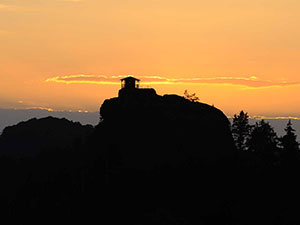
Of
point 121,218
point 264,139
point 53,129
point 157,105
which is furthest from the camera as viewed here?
point 53,129

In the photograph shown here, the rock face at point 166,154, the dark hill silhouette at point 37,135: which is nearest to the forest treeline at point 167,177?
the rock face at point 166,154

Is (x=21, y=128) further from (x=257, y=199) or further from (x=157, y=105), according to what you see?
(x=257, y=199)

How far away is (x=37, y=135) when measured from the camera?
157m

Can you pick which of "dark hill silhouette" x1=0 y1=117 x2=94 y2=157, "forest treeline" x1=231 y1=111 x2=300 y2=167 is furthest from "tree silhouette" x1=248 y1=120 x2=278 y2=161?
"dark hill silhouette" x1=0 y1=117 x2=94 y2=157

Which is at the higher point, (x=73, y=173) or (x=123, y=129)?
(x=123, y=129)

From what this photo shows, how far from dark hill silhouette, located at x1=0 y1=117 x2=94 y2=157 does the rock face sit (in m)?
48.2

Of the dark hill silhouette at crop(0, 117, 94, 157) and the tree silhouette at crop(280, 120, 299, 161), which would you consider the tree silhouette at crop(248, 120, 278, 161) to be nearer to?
the tree silhouette at crop(280, 120, 299, 161)

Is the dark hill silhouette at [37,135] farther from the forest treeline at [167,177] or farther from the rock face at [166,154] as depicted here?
the rock face at [166,154]

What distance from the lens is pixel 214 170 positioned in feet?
311

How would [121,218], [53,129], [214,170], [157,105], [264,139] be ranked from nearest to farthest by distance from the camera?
[121,218]
[214,170]
[157,105]
[264,139]
[53,129]

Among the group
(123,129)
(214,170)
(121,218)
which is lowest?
(121,218)

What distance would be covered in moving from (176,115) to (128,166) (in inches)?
575

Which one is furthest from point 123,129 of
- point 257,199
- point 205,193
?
point 257,199

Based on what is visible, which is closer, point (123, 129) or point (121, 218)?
point (121, 218)
